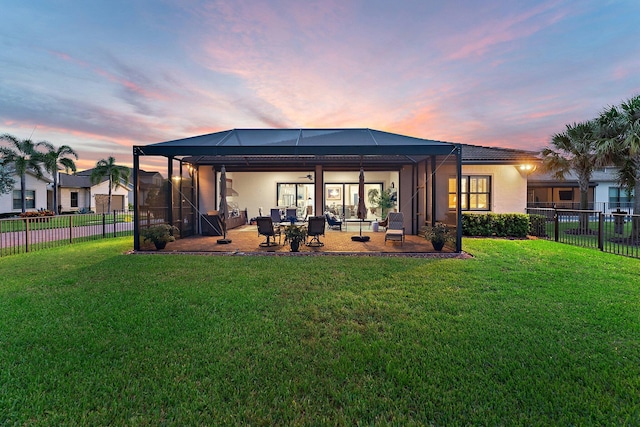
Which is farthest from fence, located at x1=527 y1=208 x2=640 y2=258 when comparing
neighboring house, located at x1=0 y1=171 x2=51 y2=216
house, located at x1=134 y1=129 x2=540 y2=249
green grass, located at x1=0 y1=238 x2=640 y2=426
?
neighboring house, located at x1=0 y1=171 x2=51 y2=216

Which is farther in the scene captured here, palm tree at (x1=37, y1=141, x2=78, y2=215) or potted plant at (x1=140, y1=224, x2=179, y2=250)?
palm tree at (x1=37, y1=141, x2=78, y2=215)

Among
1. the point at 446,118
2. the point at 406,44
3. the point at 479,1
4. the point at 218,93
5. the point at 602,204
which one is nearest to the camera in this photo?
the point at 479,1

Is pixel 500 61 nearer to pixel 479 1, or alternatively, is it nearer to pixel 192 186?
pixel 479 1

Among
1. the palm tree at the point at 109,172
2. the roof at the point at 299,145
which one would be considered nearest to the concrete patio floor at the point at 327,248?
the roof at the point at 299,145

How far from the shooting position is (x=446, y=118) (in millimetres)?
15172

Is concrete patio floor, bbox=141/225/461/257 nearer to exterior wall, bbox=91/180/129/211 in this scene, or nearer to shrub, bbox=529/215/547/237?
shrub, bbox=529/215/547/237

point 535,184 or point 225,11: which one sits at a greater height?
point 225,11

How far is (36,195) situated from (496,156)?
117 feet

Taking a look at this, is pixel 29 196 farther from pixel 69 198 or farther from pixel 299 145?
pixel 299 145

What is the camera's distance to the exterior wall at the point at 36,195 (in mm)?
24016

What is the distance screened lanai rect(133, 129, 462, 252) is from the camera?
8.88 meters

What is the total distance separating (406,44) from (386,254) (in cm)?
754

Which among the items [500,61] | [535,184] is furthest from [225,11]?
[535,184]

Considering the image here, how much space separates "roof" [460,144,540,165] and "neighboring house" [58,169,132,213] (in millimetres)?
35424
